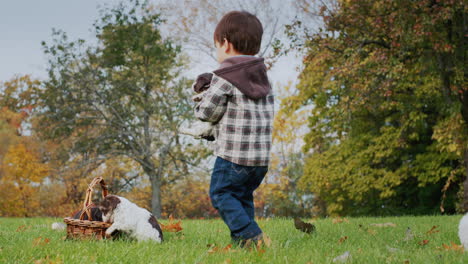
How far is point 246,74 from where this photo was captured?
10.3ft

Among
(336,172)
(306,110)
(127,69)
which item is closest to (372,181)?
(336,172)

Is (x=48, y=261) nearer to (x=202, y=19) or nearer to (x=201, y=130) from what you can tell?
(x=201, y=130)

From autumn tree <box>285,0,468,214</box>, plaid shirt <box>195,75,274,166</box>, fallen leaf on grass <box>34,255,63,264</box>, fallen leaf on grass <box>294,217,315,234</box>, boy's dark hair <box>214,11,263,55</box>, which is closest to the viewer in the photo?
fallen leaf on grass <box>34,255,63,264</box>

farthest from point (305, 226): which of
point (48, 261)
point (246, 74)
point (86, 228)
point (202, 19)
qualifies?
point (202, 19)

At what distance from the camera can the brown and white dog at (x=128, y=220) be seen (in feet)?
11.9

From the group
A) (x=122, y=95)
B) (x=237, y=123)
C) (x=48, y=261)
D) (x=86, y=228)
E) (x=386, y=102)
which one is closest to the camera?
(x=48, y=261)

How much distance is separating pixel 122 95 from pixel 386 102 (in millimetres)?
10942

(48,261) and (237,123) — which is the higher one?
(237,123)

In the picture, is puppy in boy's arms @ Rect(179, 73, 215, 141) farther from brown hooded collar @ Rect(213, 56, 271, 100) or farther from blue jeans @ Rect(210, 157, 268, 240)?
blue jeans @ Rect(210, 157, 268, 240)

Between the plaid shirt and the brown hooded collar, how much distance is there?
40 mm

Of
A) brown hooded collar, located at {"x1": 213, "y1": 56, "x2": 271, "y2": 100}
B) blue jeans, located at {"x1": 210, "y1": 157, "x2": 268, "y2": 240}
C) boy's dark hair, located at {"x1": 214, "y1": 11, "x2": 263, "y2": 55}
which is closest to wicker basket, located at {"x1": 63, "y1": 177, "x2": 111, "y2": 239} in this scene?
blue jeans, located at {"x1": 210, "y1": 157, "x2": 268, "y2": 240}

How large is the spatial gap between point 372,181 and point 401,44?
6.81 meters

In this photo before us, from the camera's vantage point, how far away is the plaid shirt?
3090mm

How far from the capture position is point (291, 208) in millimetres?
19469
